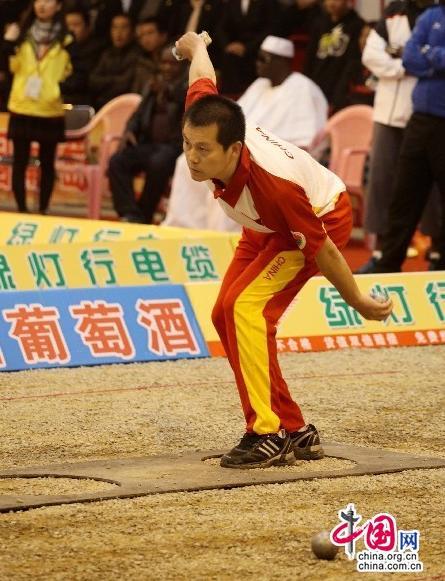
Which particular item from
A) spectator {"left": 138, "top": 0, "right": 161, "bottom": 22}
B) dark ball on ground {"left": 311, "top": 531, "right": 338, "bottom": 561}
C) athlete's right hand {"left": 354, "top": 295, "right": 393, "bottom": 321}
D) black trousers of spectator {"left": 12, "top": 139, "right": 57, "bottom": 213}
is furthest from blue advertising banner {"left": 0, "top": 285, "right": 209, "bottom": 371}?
spectator {"left": 138, "top": 0, "right": 161, "bottom": 22}

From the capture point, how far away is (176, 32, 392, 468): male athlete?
17.6 ft

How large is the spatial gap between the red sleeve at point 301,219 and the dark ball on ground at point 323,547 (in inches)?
48.5

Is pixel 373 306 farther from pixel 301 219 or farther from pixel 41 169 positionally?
pixel 41 169

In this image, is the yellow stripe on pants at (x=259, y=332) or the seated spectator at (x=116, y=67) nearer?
the yellow stripe on pants at (x=259, y=332)

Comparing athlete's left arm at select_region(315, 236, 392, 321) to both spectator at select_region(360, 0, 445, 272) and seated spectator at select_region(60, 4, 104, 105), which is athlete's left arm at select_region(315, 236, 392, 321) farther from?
seated spectator at select_region(60, 4, 104, 105)

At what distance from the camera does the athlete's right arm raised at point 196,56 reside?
224 inches

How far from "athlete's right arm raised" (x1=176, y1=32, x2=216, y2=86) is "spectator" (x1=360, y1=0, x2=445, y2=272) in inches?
154

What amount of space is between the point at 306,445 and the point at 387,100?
17.1 ft

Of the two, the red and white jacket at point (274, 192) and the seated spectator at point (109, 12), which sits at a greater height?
the red and white jacket at point (274, 192)

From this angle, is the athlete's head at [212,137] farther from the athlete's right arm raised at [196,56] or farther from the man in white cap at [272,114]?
the man in white cap at [272,114]

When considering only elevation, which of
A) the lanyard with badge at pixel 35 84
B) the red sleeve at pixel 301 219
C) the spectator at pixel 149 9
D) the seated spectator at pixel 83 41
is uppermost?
the red sleeve at pixel 301 219

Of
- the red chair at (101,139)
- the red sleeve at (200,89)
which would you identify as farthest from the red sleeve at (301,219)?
the red chair at (101,139)

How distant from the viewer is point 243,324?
18.3 ft

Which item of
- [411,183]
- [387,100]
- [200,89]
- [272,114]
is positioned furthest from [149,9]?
[200,89]
